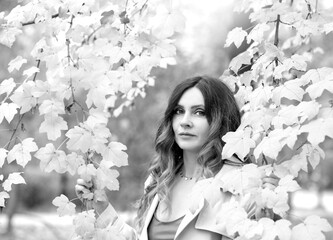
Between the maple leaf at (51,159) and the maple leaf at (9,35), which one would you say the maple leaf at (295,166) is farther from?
the maple leaf at (9,35)

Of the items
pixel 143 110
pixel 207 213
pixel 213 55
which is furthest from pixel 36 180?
pixel 207 213

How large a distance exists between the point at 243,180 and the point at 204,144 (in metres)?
0.67

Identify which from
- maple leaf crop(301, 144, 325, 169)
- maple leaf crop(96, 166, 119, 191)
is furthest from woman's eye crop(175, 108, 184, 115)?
maple leaf crop(301, 144, 325, 169)

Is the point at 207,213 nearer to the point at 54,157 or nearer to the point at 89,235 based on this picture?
the point at 89,235

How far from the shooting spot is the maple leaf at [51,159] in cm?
223

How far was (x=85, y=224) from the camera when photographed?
2240mm

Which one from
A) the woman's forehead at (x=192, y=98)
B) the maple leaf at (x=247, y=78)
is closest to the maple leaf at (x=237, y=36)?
the maple leaf at (x=247, y=78)

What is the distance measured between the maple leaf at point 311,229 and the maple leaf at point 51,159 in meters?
0.97

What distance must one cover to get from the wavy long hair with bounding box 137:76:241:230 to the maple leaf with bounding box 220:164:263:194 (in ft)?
1.84

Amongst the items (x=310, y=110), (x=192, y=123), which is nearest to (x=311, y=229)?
(x=310, y=110)

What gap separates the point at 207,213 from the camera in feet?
8.04

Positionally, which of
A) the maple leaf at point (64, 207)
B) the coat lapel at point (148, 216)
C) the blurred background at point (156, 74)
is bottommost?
the blurred background at point (156, 74)

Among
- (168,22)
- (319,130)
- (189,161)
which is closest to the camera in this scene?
(319,130)

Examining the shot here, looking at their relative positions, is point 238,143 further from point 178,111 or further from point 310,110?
point 178,111
